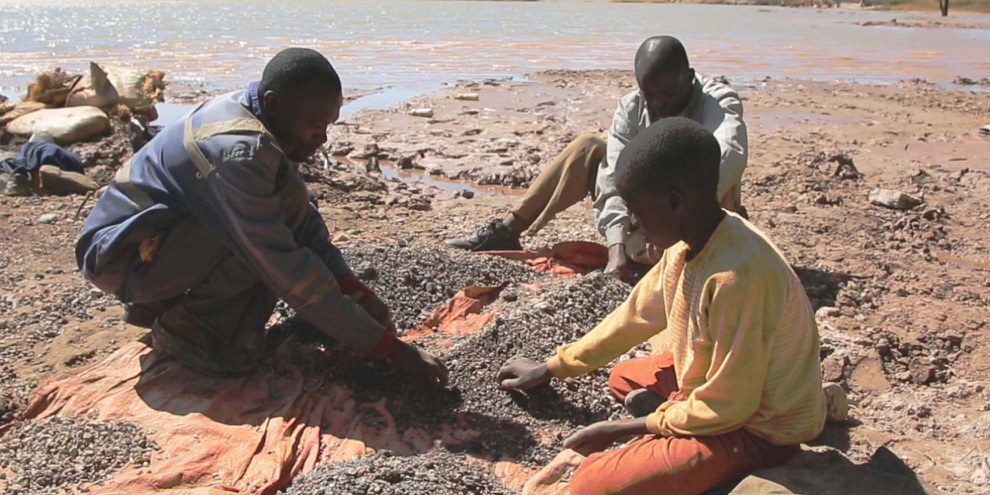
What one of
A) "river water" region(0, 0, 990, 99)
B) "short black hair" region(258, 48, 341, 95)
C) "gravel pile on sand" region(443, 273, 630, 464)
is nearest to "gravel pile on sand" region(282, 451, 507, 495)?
"gravel pile on sand" region(443, 273, 630, 464)

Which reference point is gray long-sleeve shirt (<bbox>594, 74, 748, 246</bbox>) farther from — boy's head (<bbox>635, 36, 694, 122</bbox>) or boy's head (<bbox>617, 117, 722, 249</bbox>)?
boy's head (<bbox>617, 117, 722, 249</bbox>)

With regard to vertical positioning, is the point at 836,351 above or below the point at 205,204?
below

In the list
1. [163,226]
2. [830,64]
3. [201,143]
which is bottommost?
[830,64]

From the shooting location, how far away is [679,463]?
2221 millimetres

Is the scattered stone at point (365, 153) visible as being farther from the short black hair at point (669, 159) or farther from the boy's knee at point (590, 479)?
the short black hair at point (669, 159)

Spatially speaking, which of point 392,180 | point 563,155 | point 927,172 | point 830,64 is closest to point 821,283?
point 563,155

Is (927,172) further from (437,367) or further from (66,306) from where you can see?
(66,306)

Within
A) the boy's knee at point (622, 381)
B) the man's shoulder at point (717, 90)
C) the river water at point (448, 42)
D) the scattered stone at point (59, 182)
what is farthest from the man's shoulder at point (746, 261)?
the river water at point (448, 42)

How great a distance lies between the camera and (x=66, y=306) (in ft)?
13.1

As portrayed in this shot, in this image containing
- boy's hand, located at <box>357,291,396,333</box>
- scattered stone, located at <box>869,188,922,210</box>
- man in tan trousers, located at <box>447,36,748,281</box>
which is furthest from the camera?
scattered stone, located at <box>869,188,922,210</box>

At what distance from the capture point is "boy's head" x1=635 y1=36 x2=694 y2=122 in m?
3.88

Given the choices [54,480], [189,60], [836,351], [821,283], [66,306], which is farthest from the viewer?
[189,60]

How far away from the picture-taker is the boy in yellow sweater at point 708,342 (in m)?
2.09

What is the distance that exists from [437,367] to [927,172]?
5023 mm
